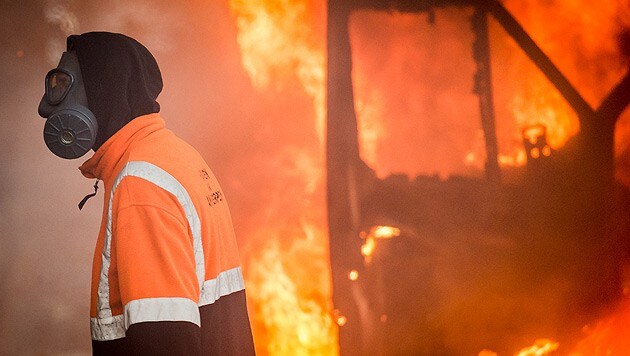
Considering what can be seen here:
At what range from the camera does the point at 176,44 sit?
2.44 meters

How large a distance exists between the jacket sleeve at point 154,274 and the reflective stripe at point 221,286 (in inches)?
4.8

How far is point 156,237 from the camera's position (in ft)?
3.83

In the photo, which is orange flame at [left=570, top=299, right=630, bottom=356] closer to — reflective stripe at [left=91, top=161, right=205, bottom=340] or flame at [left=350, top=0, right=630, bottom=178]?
flame at [left=350, top=0, right=630, bottom=178]

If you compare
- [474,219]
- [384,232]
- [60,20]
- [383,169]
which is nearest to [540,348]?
[474,219]

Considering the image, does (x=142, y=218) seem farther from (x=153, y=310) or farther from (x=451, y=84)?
(x=451, y=84)

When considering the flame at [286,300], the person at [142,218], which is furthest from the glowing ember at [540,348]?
the person at [142,218]

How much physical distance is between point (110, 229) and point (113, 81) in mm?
404

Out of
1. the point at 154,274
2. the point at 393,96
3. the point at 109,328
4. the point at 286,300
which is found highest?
the point at 393,96

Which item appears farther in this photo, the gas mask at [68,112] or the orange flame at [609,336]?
the orange flame at [609,336]

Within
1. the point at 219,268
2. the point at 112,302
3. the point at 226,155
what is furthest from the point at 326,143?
the point at 112,302

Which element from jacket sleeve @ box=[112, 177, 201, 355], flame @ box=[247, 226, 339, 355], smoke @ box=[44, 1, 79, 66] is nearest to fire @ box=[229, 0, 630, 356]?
flame @ box=[247, 226, 339, 355]

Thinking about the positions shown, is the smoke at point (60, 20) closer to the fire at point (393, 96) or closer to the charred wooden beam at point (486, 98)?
the fire at point (393, 96)

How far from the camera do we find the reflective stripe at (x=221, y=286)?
4.36 feet

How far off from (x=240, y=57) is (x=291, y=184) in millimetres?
567
